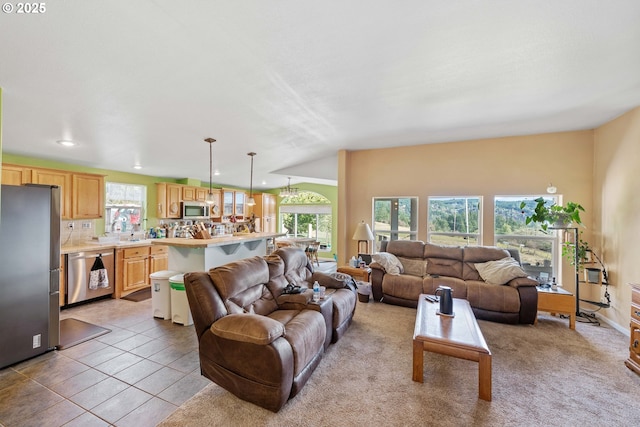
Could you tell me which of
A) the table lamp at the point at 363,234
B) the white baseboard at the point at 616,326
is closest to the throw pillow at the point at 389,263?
the table lamp at the point at 363,234

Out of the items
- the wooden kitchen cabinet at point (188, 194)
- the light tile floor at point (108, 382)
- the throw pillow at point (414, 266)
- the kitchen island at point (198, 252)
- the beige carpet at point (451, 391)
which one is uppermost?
the wooden kitchen cabinet at point (188, 194)

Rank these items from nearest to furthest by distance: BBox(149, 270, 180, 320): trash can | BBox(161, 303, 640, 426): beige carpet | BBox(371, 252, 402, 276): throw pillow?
BBox(161, 303, 640, 426): beige carpet < BBox(149, 270, 180, 320): trash can < BBox(371, 252, 402, 276): throw pillow

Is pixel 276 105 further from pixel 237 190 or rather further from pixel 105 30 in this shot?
pixel 237 190

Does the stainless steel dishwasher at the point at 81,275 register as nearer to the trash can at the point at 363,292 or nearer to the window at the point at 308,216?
the trash can at the point at 363,292

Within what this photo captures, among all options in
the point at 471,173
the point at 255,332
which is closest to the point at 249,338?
the point at 255,332

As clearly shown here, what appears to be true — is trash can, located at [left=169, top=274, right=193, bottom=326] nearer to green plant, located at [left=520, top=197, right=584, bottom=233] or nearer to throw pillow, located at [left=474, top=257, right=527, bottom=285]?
throw pillow, located at [left=474, top=257, right=527, bottom=285]

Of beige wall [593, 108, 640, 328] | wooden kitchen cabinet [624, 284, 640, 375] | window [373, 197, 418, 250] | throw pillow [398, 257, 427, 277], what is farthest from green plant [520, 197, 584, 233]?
window [373, 197, 418, 250]

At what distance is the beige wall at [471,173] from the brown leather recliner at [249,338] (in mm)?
3157

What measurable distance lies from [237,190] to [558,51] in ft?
24.0

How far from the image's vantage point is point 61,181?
13.3 feet

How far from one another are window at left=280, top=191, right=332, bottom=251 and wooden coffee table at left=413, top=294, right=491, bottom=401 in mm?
6587

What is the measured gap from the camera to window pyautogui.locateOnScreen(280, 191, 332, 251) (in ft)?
30.1

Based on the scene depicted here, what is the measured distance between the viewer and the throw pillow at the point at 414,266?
4.22 metres

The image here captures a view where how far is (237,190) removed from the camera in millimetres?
7812
